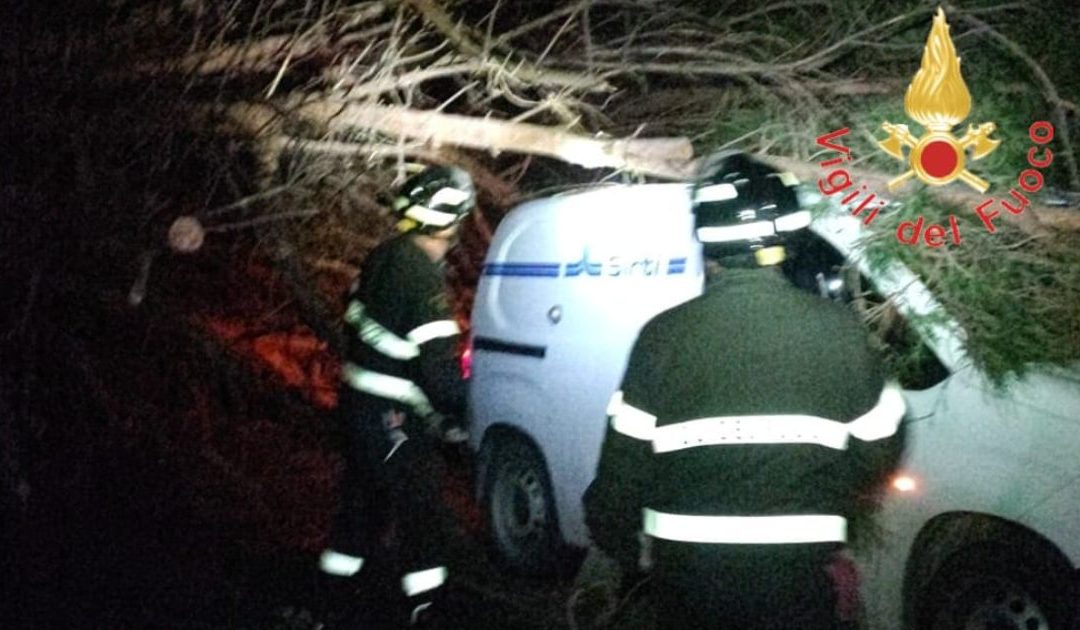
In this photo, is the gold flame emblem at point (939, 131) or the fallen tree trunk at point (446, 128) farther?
the fallen tree trunk at point (446, 128)

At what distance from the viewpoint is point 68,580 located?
574cm

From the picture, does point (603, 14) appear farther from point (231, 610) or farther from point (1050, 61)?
point (231, 610)

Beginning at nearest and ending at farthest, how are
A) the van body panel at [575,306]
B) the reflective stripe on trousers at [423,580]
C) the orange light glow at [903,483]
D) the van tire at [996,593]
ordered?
the van tire at [996,593]
the orange light glow at [903,483]
the reflective stripe on trousers at [423,580]
the van body panel at [575,306]

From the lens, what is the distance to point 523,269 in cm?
605

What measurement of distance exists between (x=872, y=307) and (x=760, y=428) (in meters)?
1.84

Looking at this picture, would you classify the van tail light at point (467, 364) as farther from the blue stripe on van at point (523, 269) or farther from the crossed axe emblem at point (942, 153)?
the crossed axe emblem at point (942, 153)

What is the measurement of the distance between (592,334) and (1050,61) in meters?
2.50

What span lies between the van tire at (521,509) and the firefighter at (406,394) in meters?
0.79

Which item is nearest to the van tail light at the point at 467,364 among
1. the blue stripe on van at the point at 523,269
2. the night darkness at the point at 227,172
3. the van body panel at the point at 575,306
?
the van body panel at the point at 575,306

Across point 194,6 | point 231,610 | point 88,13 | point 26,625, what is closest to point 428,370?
point 231,610

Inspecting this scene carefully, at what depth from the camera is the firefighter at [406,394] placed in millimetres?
4684

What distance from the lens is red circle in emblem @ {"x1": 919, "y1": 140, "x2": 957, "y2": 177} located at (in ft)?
15.6

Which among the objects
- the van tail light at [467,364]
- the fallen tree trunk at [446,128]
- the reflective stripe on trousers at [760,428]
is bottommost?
the van tail light at [467,364]

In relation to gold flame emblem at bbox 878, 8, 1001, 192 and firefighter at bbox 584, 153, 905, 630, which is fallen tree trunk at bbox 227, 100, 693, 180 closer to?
gold flame emblem at bbox 878, 8, 1001, 192
